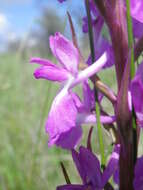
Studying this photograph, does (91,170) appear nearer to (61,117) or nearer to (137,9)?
(61,117)

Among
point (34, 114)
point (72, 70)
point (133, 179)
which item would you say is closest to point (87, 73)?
point (72, 70)

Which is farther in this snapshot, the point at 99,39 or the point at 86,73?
the point at 99,39

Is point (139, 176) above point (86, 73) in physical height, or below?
below

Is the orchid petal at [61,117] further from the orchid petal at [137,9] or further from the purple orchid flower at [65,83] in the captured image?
the orchid petal at [137,9]

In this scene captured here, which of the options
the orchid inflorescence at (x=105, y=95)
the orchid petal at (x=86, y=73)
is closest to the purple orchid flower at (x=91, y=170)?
the orchid inflorescence at (x=105, y=95)

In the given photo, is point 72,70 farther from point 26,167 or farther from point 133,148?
point 26,167

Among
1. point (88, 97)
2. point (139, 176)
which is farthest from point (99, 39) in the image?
point (139, 176)
